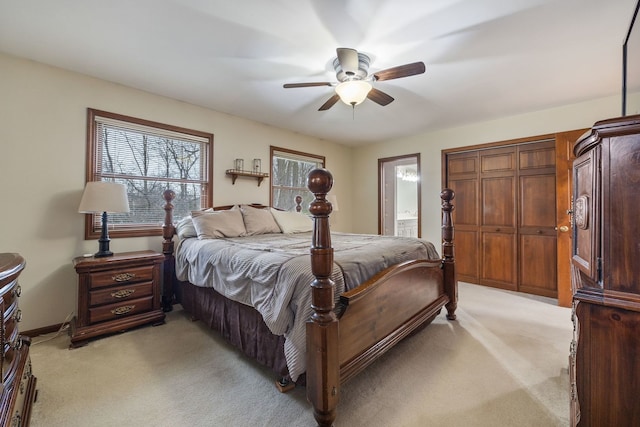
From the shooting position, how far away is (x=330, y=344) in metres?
1.32

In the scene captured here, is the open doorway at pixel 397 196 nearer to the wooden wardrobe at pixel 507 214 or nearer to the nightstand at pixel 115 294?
the wooden wardrobe at pixel 507 214

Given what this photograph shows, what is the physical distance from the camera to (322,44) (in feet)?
6.99

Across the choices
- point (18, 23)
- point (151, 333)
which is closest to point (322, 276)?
point (151, 333)

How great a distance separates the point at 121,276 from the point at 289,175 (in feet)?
9.12

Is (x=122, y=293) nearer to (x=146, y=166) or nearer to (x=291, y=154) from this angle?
(x=146, y=166)

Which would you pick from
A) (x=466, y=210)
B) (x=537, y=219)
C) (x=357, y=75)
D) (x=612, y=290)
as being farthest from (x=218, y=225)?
(x=537, y=219)

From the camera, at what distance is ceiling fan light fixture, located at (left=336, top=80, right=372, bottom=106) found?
2.21 metres

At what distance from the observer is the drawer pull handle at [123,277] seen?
2.37 metres

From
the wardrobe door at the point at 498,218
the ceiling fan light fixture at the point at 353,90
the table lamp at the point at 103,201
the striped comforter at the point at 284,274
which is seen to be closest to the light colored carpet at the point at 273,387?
the striped comforter at the point at 284,274

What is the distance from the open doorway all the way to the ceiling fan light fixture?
2639mm

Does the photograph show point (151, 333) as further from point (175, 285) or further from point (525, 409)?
point (525, 409)

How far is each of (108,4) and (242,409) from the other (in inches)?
103

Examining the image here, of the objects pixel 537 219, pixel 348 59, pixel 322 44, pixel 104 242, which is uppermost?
pixel 322 44

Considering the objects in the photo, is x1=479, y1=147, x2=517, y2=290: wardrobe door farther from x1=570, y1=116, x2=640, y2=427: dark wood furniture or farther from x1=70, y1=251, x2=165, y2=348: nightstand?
x1=70, y1=251, x2=165, y2=348: nightstand
